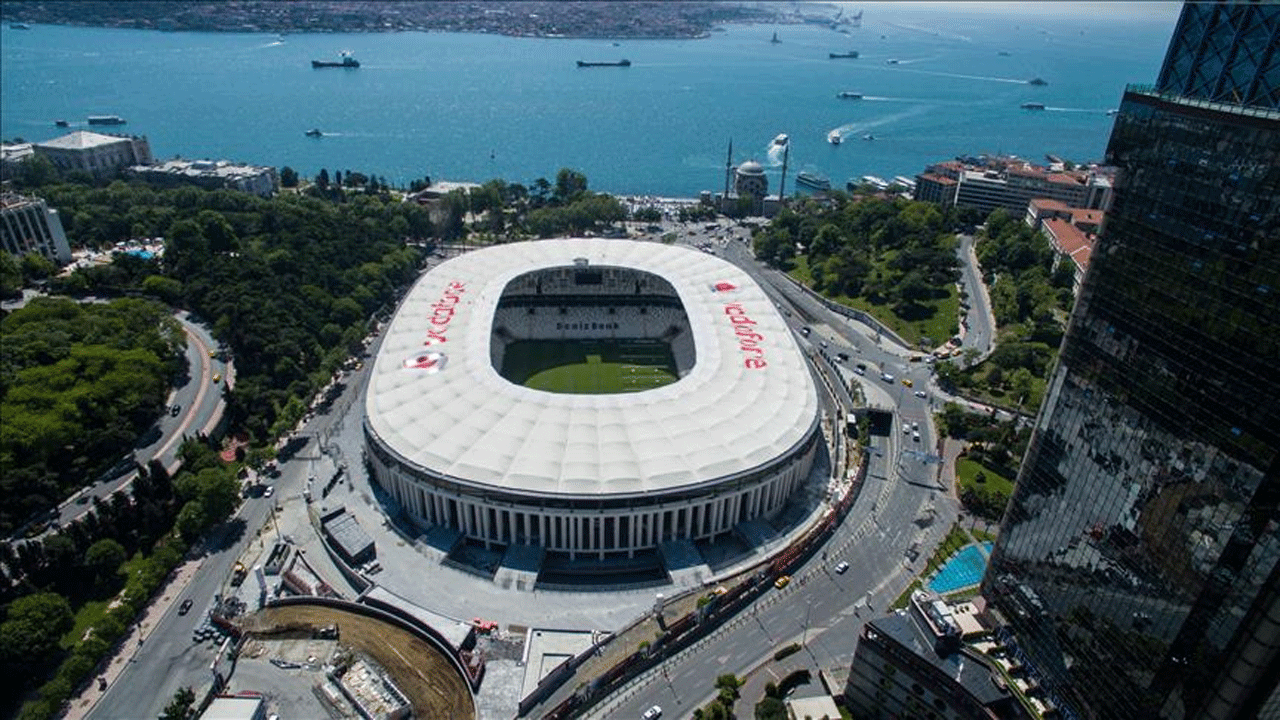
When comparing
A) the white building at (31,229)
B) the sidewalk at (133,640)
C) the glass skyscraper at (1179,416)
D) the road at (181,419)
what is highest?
the glass skyscraper at (1179,416)

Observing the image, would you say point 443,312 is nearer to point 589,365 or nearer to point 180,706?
point 589,365

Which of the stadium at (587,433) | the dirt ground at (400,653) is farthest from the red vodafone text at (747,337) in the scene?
the dirt ground at (400,653)

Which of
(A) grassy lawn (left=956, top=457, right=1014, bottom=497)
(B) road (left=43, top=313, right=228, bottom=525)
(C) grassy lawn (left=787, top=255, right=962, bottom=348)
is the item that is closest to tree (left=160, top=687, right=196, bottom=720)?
(B) road (left=43, top=313, right=228, bottom=525)

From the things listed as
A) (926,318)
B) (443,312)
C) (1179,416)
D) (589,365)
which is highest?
(1179,416)

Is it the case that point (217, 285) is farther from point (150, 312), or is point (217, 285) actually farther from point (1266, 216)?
point (1266, 216)

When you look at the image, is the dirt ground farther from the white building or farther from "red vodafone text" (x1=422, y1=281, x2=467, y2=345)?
the white building

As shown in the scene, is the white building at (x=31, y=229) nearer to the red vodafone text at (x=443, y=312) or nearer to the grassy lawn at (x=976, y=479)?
the red vodafone text at (x=443, y=312)

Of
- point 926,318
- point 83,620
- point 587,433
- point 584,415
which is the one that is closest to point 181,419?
point 83,620
